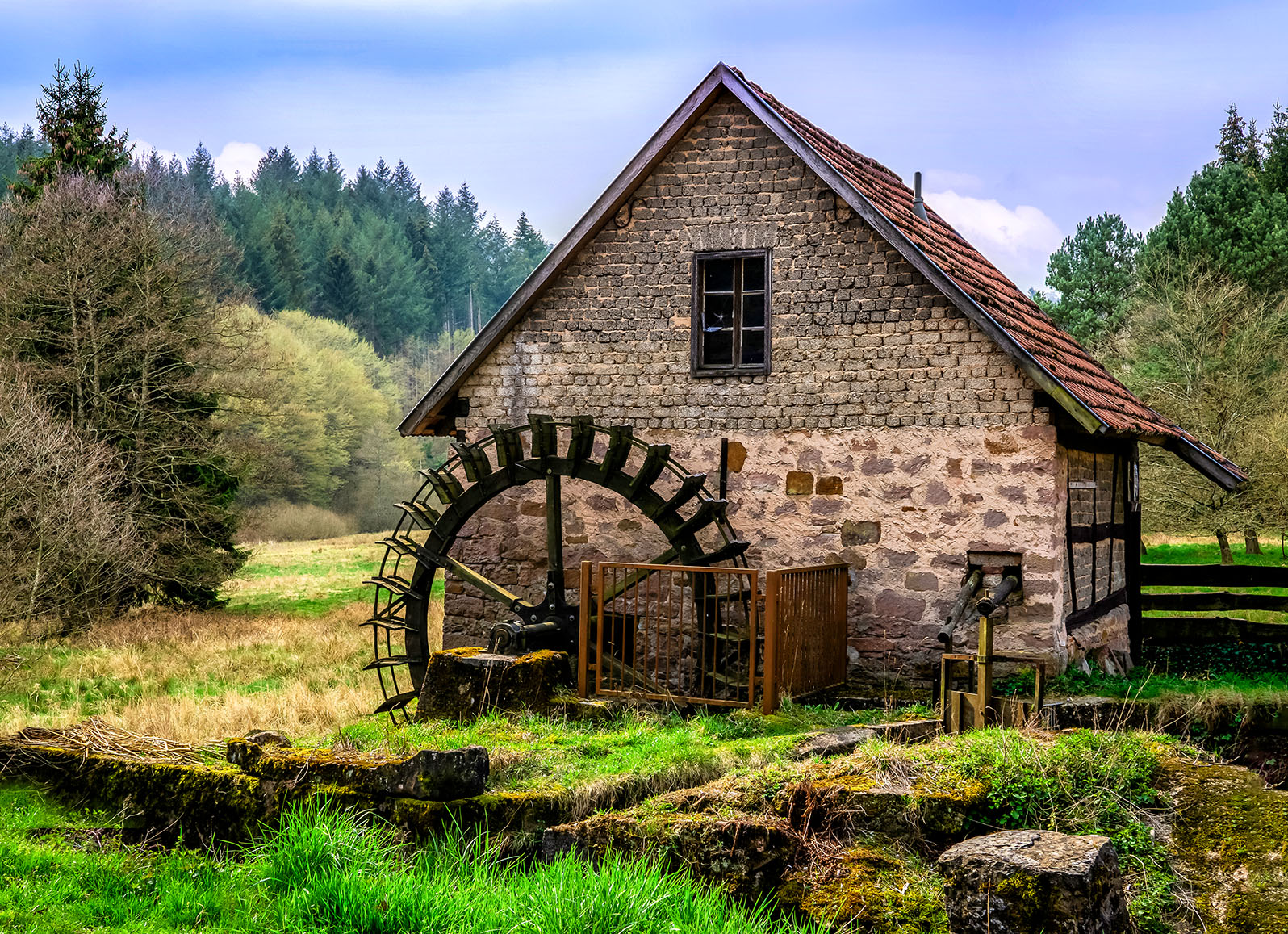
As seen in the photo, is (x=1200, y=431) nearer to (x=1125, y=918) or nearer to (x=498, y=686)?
(x=498, y=686)

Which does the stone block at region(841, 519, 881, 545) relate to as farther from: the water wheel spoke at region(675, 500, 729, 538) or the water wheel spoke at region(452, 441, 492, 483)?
the water wheel spoke at region(452, 441, 492, 483)

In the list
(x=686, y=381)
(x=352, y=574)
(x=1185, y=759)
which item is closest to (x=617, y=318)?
(x=686, y=381)

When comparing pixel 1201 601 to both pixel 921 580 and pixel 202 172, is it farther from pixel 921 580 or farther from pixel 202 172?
pixel 202 172

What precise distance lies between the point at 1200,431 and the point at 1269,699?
19.0 meters

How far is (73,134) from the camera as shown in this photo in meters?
23.4

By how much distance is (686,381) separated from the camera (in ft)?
39.4

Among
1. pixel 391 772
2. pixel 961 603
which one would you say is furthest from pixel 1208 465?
pixel 391 772

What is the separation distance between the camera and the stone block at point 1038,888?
395 cm

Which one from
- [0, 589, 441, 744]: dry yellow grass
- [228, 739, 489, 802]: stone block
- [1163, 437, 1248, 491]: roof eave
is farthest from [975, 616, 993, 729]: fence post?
[1163, 437, 1248, 491]: roof eave

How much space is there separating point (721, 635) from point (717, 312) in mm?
3722

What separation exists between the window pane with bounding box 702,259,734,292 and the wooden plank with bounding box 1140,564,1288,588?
22.3 ft

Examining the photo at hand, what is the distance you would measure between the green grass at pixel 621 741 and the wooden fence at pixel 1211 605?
572 cm

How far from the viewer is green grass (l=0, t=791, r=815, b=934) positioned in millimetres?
4543

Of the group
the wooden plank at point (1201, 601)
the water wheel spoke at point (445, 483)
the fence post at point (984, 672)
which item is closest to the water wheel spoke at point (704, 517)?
the water wheel spoke at point (445, 483)
